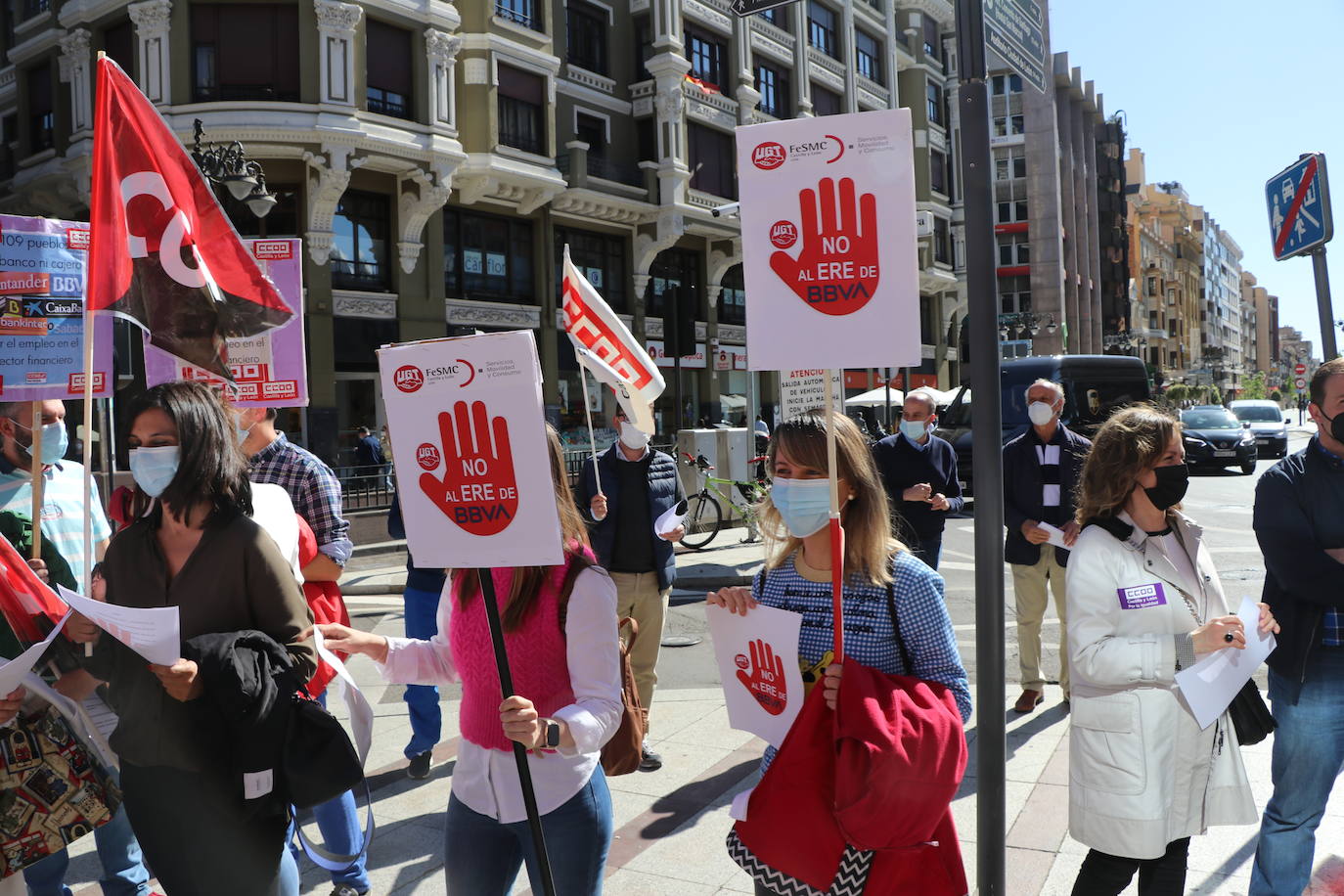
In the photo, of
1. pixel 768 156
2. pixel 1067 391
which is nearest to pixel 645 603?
pixel 768 156

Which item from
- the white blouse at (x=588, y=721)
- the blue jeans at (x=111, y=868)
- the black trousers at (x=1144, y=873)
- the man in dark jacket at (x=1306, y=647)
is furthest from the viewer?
the blue jeans at (x=111, y=868)

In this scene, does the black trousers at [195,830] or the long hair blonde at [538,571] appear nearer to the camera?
the black trousers at [195,830]

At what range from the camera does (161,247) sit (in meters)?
3.16

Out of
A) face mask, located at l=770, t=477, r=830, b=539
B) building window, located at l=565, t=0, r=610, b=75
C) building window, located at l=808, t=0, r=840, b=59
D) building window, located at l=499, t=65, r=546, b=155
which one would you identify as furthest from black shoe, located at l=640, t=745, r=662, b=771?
building window, located at l=808, t=0, r=840, b=59

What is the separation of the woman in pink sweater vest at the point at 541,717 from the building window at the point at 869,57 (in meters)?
36.5

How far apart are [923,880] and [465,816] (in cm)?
111

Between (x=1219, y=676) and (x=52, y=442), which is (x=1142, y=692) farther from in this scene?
(x=52, y=442)

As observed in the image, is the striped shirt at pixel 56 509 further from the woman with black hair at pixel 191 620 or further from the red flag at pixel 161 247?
the woman with black hair at pixel 191 620

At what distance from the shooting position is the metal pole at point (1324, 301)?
3908 millimetres

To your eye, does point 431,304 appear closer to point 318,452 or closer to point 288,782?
point 318,452

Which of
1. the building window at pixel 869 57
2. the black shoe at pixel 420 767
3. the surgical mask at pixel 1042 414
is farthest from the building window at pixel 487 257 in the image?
the black shoe at pixel 420 767

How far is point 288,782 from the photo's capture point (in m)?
2.46

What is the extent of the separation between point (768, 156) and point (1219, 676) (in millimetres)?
1858

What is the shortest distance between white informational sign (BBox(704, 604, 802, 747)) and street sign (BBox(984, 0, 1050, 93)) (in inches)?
67.8
